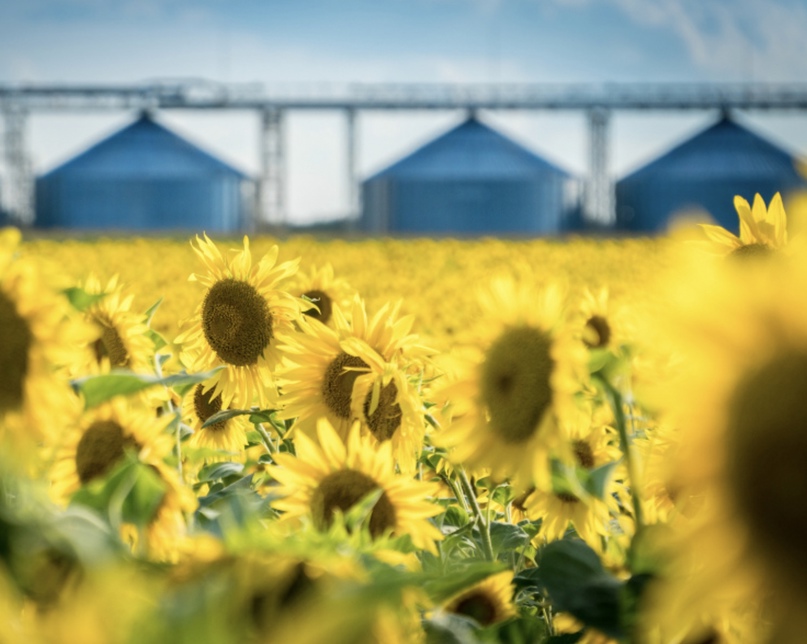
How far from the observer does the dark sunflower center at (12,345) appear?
834mm

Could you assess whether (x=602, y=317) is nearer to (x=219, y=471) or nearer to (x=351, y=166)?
(x=219, y=471)

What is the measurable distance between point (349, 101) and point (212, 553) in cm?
3317

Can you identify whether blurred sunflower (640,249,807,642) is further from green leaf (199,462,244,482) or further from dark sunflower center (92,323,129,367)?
dark sunflower center (92,323,129,367)

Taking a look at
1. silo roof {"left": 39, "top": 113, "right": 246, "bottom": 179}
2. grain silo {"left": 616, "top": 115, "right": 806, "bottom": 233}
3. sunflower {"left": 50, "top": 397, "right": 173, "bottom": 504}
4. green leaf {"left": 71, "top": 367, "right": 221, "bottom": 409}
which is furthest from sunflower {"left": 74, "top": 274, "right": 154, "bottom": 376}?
silo roof {"left": 39, "top": 113, "right": 246, "bottom": 179}

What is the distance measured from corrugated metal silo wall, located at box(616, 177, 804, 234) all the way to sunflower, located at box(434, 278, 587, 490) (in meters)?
32.6

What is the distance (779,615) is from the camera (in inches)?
20.8

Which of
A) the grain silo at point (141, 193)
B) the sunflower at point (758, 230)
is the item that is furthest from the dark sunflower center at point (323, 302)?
the grain silo at point (141, 193)

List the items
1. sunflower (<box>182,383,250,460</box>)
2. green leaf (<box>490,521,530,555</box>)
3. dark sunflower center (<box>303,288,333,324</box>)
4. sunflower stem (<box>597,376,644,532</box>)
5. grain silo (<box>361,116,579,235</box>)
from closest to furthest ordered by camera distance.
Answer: sunflower stem (<box>597,376,644,532</box>), green leaf (<box>490,521,530,555</box>), sunflower (<box>182,383,250,460</box>), dark sunflower center (<box>303,288,333,324</box>), grain silo (<box>361,116,579,235</box>)

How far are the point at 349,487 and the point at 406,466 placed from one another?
11.7 inches

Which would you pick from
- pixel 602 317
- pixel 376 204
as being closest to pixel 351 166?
pixel 376 204

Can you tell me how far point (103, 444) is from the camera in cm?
103

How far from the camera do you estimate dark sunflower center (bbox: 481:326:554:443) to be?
934 millimetres

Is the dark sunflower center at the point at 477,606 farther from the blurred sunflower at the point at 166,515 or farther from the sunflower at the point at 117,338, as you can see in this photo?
the sunflower at the point at 117,338

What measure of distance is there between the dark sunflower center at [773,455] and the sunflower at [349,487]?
391 millimetres
